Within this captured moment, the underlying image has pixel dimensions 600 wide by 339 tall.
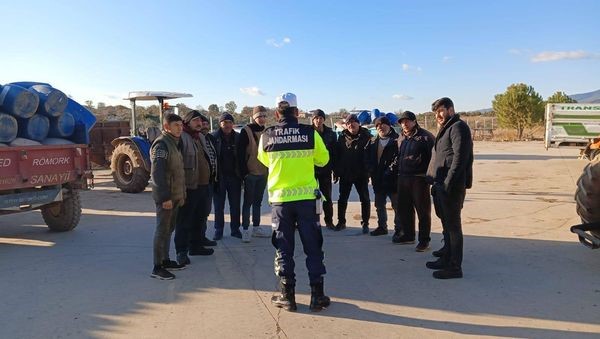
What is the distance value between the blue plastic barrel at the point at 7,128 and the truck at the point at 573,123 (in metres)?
17.1

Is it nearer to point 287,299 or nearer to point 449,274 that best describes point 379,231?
point 449,274

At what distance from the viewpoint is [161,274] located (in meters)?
5.10

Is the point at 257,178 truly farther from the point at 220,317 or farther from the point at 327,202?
the point at 220,317

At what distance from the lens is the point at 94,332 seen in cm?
380

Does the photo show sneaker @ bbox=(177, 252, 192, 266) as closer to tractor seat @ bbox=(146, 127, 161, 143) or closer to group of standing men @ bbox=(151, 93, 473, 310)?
group of standing men @ bbox=(151, 93, 473, 310)

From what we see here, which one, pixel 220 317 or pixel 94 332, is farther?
pixel 220 317

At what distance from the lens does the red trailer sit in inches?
253

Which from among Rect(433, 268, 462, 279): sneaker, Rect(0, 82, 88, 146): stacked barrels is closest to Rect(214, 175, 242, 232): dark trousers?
Rect(0, 82, 88, 146): stacked barrels

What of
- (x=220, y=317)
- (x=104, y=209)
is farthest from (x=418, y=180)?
(x=104, y=209)

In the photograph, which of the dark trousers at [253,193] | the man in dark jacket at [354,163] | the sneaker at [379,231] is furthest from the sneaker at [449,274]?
the dark trousers at [253,193]

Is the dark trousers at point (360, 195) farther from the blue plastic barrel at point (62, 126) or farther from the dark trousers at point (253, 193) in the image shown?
the blue plastic barrel at point (62, 126)

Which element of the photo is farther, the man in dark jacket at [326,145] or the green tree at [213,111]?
the green tree at [213,111]

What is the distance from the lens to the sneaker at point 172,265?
535 cm

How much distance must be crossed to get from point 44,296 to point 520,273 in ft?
15.8
